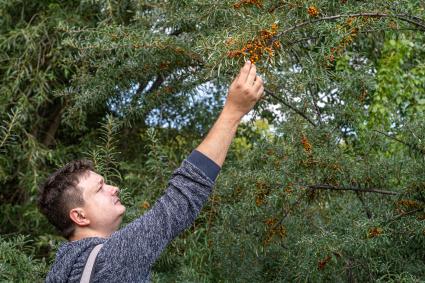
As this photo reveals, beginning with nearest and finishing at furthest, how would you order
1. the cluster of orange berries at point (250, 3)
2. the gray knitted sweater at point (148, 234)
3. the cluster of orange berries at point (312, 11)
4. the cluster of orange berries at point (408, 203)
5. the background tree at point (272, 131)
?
1. the gray knitted sweater at point (148, 234)
2. the cluster of orange berries at point (312, 11)
3. the cluster of orange berries at point (250, 3)
4. the background tree at point (272, 131)
5. the cluster of orange berries at point (408, 203)

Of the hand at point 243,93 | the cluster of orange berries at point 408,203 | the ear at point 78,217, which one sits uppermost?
the cluster of orange berries at point 408,203

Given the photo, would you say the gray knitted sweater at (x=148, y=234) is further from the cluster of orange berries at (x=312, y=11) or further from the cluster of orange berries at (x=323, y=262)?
the cluster of orange berries at (x=323, y=262)

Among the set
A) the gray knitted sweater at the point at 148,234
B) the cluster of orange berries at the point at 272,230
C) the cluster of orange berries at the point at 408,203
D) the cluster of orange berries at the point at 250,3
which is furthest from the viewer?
the cluster of orange berries at the point at 272,230

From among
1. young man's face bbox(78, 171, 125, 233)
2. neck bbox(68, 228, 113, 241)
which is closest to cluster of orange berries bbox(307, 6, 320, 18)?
young man's face bbox(78, 171, 125, 233)

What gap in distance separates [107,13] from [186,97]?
1136mm

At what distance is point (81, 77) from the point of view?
4352 millimetres

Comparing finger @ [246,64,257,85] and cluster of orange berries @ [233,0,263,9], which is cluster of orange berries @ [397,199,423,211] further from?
finger @ [246,64,257,85]

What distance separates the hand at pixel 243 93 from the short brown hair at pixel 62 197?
51 centimetres

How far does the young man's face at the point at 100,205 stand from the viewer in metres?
1.97

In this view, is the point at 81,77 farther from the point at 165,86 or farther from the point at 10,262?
the point at 10,262

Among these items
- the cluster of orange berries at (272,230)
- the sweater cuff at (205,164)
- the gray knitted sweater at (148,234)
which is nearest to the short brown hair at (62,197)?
the gray knitted sweater at (148,234)

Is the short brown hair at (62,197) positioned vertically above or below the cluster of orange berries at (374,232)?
below

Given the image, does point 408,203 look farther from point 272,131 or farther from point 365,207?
point 272,131

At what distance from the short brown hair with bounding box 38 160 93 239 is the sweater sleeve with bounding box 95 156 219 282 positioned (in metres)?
0.27
